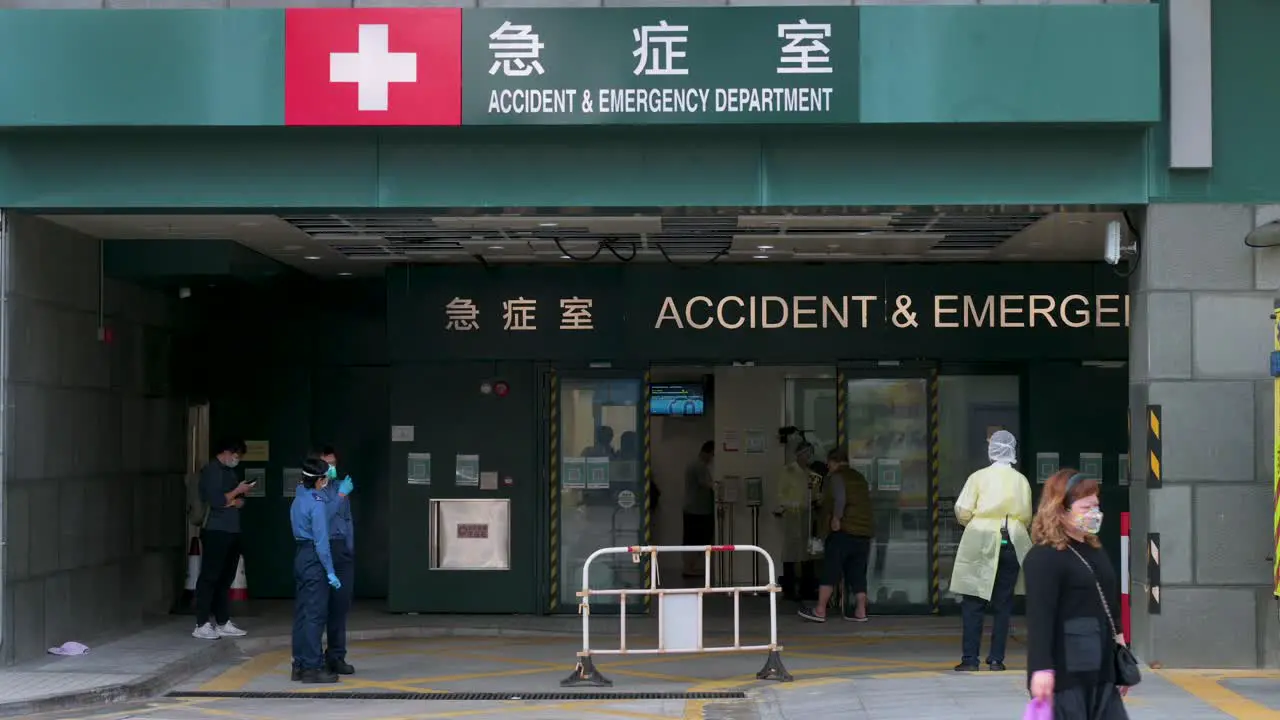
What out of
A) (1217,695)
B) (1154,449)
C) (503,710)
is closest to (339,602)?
(503,710)

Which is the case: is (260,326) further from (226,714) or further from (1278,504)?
(1278,504)

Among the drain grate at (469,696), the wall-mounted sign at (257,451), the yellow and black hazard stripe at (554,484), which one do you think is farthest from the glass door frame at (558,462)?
the drain grate at (469,696)

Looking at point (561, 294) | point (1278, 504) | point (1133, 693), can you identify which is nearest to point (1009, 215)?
point (1278, 504)

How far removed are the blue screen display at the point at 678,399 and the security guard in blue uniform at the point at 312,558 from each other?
9.78m

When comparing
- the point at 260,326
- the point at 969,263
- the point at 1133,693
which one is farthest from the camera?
the point at 260,326

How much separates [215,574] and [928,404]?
24.4ft

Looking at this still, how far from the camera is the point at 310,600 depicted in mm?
12789

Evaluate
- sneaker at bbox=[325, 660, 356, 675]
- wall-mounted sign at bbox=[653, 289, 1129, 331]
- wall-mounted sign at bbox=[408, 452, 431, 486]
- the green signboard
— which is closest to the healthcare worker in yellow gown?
the green signboard

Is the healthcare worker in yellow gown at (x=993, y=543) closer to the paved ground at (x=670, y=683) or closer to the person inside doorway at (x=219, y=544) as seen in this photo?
the paved ground at (x=670, y=683)

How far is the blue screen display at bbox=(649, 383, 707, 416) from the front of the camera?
73.2 feet

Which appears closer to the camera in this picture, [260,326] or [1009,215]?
[1009,215]

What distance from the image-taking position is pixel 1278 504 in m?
11.4

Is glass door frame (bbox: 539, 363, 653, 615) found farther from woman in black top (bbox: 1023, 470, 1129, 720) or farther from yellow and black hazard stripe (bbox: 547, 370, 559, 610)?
woman in black top (bbox: 1023, 470, 1129, 720)

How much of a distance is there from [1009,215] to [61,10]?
7.71 meters
